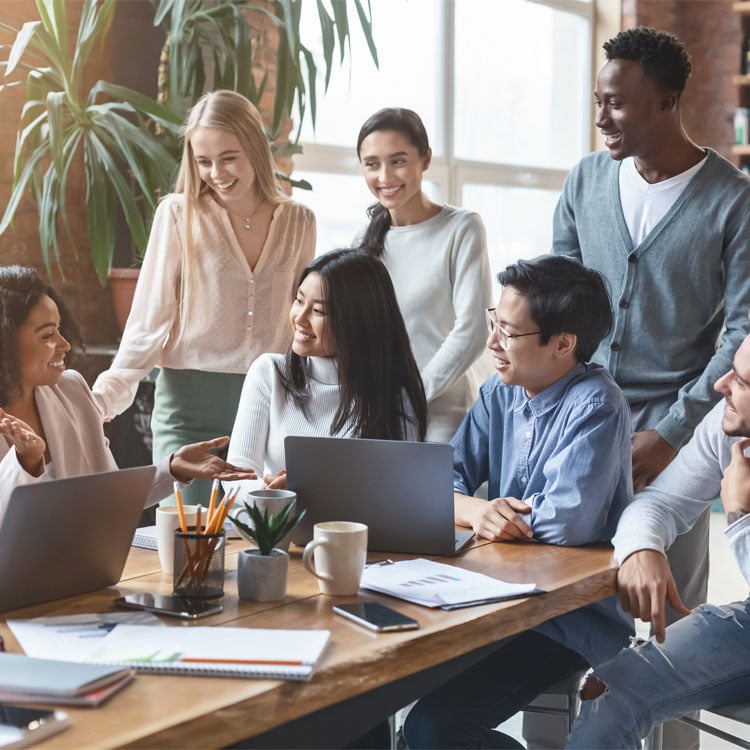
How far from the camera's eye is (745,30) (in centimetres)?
687

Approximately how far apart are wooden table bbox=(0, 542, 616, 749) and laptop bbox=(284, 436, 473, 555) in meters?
0.05

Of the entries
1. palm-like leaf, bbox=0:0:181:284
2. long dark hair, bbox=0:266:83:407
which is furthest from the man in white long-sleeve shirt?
palm-like leaf, bbox=0:0:181:284

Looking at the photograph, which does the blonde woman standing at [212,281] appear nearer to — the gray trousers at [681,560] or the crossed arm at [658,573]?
the gray trousers at [681,560]

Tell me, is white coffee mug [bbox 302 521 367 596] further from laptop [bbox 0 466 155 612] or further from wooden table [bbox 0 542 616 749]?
laptop [bbox 0 466 155 612]

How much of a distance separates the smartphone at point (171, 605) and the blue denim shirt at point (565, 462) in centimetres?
65

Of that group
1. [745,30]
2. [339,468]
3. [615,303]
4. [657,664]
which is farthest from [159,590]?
[745,30]

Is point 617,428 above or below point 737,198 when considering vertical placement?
below

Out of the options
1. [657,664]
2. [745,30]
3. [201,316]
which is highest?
[745,30]

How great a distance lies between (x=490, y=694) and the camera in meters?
1.85

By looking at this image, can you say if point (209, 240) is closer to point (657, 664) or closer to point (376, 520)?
point (376, 520)

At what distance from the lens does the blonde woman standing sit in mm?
2625

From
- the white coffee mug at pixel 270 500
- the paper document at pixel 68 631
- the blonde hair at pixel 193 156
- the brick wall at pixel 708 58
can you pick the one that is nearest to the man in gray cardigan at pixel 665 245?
A: the blonde hair at pixel 193 156

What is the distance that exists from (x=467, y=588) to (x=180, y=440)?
1307 millimetres

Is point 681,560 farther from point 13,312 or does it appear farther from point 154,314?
point 13,312
